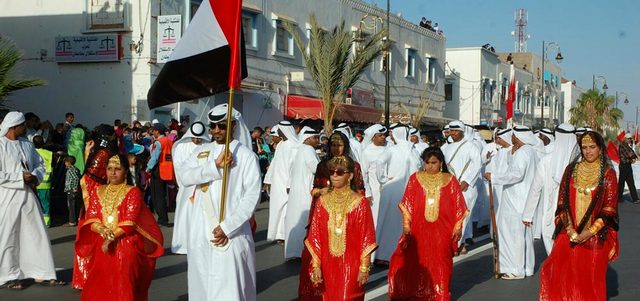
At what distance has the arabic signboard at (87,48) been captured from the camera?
21875mm

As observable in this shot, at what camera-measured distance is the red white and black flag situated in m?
6.88

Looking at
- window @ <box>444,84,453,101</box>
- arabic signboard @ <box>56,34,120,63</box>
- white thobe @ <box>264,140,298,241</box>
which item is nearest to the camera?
white thobe @ <box>264,140,298,241</box>

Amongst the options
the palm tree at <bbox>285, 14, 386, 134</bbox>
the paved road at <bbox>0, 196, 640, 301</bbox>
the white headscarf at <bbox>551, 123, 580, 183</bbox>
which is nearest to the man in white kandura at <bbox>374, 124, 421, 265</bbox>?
the paved road at <bbox>0, 196, 640, 301</bbox>

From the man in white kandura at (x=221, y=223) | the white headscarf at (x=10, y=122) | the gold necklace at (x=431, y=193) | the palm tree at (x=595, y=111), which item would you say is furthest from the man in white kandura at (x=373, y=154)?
the palm tree at (x=595, y=111)

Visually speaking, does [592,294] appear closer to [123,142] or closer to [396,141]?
[396,141]

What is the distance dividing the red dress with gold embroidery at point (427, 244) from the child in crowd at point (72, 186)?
24.4 ft

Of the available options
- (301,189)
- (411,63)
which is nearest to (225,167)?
(301,189)

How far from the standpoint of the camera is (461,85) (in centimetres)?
5006

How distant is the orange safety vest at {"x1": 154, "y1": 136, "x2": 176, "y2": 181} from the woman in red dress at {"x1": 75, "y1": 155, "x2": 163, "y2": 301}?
8.42m

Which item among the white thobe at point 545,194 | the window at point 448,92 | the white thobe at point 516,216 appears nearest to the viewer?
the white thobe at point 545,194

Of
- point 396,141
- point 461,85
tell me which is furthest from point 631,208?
point 461,85

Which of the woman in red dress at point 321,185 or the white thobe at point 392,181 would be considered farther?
the white thobe at point 392,181

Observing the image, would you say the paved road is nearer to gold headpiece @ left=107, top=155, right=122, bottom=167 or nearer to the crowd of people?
the crowd of people

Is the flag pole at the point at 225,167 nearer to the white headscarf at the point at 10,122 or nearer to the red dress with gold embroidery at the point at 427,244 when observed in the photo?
the red dress with gold embroidery at the point at 427,244
